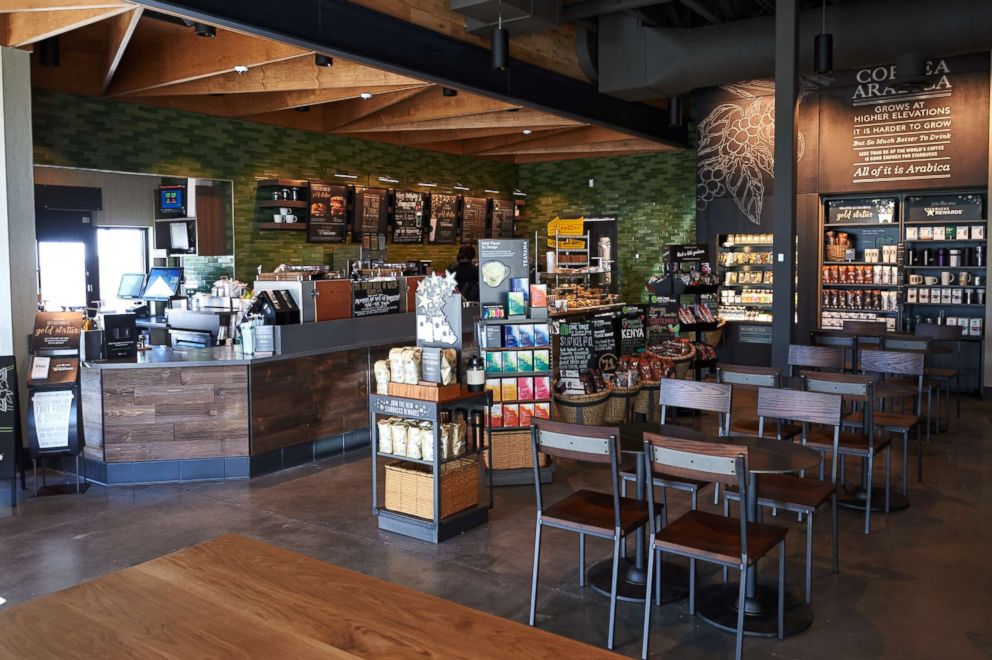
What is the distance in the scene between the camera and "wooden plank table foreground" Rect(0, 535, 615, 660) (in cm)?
123

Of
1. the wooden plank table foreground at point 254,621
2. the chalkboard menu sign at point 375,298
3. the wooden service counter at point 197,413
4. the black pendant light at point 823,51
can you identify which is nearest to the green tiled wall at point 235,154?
the wooden service counter at point 197,413

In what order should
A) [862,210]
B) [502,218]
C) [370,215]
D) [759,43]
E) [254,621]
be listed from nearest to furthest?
[254,621]
[759,43]
[862,210]
[370,215]
[502,218]

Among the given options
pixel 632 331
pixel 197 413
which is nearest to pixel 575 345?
pixel 632 331

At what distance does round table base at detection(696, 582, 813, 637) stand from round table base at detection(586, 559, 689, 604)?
0.41 feet

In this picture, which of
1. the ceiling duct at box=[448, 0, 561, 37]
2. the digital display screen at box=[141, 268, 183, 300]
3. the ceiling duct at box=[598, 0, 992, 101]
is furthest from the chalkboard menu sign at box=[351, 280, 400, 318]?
the ceiling duct at box=[598, 0, 992, 101]

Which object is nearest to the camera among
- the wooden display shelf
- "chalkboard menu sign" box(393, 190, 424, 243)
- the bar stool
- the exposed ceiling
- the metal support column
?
the bar stool

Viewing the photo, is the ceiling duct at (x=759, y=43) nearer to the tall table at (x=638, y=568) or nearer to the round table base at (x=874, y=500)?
the round table base at (x=874, y=500)

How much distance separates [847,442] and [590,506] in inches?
84.0

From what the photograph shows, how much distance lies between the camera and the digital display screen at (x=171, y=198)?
377 inches

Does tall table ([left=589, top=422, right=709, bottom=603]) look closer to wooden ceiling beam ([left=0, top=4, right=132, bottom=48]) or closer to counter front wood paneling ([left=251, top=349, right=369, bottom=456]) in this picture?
counter front wood paneling ([left=251, top=349, right=369, bottom=456])

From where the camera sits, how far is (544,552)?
4.62m

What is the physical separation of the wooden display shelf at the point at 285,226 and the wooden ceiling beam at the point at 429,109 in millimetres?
1481

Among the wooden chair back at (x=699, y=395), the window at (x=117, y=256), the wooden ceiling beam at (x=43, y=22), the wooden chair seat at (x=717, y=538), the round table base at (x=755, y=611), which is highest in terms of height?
the wooden ceiling beam at (x=43, y=22)

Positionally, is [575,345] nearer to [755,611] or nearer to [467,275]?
[467,275]
